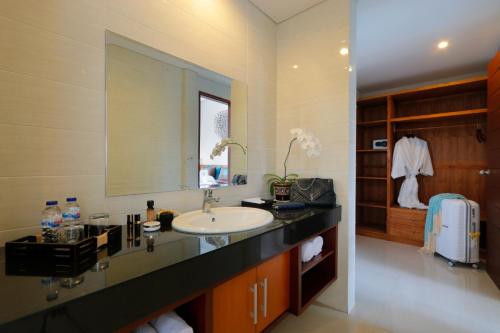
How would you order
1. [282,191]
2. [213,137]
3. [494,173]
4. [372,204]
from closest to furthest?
[213,137] → [282,191] → [494,173] → [372,204]

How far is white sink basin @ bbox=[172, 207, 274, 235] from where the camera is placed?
3.48ft

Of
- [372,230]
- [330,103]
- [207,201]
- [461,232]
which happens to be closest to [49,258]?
[207,201]

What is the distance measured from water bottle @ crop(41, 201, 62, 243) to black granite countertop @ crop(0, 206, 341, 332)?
5.1 inches

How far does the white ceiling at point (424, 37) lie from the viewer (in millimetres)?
2016

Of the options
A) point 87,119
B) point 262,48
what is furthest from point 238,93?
point 87,119

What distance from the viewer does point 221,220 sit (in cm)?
142

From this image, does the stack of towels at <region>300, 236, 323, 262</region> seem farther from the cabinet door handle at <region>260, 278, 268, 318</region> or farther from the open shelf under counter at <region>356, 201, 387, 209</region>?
the open shelf under counter at <region>356, 201, 387, 209</region>

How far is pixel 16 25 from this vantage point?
877 mm

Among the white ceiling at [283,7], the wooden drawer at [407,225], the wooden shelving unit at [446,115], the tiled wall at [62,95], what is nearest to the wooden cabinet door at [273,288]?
the tiled wall at [62,95]

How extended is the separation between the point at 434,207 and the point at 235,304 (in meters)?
3.20

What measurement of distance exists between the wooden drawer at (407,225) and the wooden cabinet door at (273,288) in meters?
2.93

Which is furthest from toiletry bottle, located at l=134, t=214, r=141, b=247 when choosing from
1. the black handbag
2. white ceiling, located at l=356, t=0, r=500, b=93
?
white ceiling, located at l=356, t=0, r=500, b=93

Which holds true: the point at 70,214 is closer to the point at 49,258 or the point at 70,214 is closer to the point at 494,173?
the point at 49,258

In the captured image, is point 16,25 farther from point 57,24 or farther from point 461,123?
point 461,123
